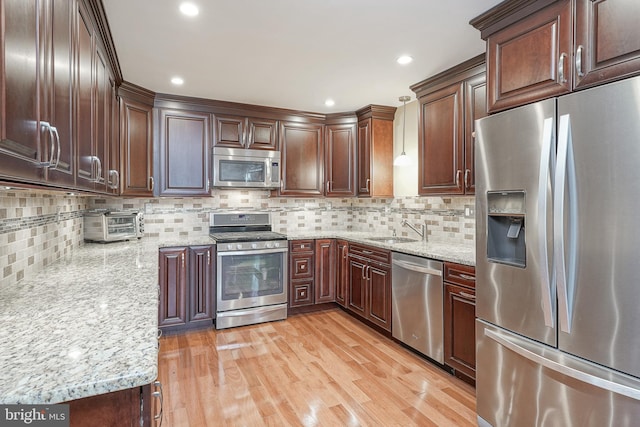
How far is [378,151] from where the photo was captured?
3977 millimetres

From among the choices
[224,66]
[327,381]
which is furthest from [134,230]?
[327,381]

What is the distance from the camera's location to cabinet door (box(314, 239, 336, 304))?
13.0ft

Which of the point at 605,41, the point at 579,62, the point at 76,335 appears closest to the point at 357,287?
the point at 579,62

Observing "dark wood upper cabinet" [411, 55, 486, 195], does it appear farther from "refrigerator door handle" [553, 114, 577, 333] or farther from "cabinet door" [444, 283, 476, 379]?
"refrigerator door handle" [553, 114, 577, 333]

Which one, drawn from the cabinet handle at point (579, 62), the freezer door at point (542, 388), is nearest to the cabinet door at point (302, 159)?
the freezer door at point (542, 388)

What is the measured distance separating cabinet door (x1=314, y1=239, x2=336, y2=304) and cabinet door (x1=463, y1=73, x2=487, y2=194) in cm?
177

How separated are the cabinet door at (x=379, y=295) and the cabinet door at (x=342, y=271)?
456 mm

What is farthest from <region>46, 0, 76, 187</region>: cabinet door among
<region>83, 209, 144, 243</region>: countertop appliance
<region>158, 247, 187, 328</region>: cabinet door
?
<region>158, 247, 187, 328</region>: cabinet door

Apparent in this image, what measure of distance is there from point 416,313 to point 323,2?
7.63 feet

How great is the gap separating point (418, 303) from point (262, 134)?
8.19 ft

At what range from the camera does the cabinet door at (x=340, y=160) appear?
420 centimetres

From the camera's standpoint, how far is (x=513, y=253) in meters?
1.84

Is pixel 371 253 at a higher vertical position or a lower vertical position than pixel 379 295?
higher

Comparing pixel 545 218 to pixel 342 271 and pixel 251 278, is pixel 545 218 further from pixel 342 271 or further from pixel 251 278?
pixel 251 278
